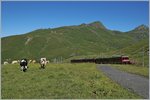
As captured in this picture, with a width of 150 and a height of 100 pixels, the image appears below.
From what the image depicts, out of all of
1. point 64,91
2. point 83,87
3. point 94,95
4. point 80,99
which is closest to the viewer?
point 80,99

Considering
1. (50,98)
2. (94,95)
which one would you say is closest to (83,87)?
(94,95)

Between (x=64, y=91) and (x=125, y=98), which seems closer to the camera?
(x=125, y=98)

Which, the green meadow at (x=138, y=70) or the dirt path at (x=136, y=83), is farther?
the green meadow at (x=138, y=70)

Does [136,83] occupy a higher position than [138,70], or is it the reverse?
[136,83]

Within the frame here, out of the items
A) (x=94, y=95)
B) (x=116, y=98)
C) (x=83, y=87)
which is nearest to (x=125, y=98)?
(x=116, y=98)

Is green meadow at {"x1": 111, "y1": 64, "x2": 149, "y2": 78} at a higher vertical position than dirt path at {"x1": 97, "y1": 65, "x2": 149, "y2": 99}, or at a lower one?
lower

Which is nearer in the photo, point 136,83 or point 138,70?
point 136,83

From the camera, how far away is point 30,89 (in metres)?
22.1

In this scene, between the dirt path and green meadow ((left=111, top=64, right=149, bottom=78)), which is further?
green meadow ((left=111, top=64, right=149, bottom=78))

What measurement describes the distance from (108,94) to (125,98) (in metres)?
1.38

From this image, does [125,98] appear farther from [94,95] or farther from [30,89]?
[30,89]

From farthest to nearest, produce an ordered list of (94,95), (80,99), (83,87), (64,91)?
(83,87), (64,91), (94,95), (80,99)

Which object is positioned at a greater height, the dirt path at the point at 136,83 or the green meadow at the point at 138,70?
the dirt path at the point at 136,83

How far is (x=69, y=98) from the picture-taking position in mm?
18359
